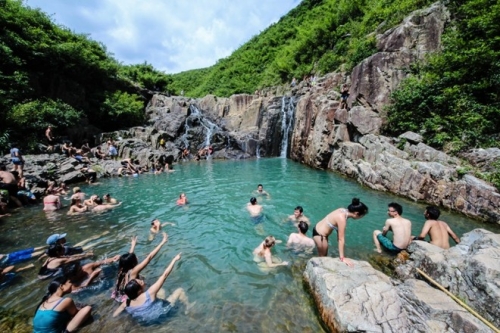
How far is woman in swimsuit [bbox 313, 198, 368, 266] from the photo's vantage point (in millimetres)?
4383

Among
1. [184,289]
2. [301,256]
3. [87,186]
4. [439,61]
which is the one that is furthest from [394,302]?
[87,186]

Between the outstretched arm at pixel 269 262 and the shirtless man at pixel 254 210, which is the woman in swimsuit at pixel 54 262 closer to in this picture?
the outstretched arm at pixel 269 262

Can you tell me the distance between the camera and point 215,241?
7.07 m

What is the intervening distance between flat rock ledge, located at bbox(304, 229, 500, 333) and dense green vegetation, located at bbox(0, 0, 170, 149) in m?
20.8

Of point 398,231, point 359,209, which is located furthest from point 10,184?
point 398,231

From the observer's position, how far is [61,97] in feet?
76.8

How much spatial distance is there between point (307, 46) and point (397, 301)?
32.1 meters

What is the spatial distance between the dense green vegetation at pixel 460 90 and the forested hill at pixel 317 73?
0.04 metres

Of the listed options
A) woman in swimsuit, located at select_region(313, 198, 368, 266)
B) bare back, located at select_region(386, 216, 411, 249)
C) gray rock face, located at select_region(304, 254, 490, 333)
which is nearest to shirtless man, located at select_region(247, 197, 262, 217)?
woman in swimsuit, located at select_region(313, 198, 368, 266)

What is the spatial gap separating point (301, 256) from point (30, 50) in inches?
1108

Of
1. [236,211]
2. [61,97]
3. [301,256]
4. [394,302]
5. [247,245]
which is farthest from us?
[61,97]

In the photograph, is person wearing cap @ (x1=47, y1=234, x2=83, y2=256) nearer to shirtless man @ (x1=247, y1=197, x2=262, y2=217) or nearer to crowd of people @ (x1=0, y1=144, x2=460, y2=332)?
crowd of people @ (x1=0, y1=144, x2=460, y2=332)

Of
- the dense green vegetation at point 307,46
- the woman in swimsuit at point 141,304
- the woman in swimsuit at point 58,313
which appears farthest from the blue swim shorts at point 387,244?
the dense green vegetation at point 307,46

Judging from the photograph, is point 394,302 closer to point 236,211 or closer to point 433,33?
point 236,211
